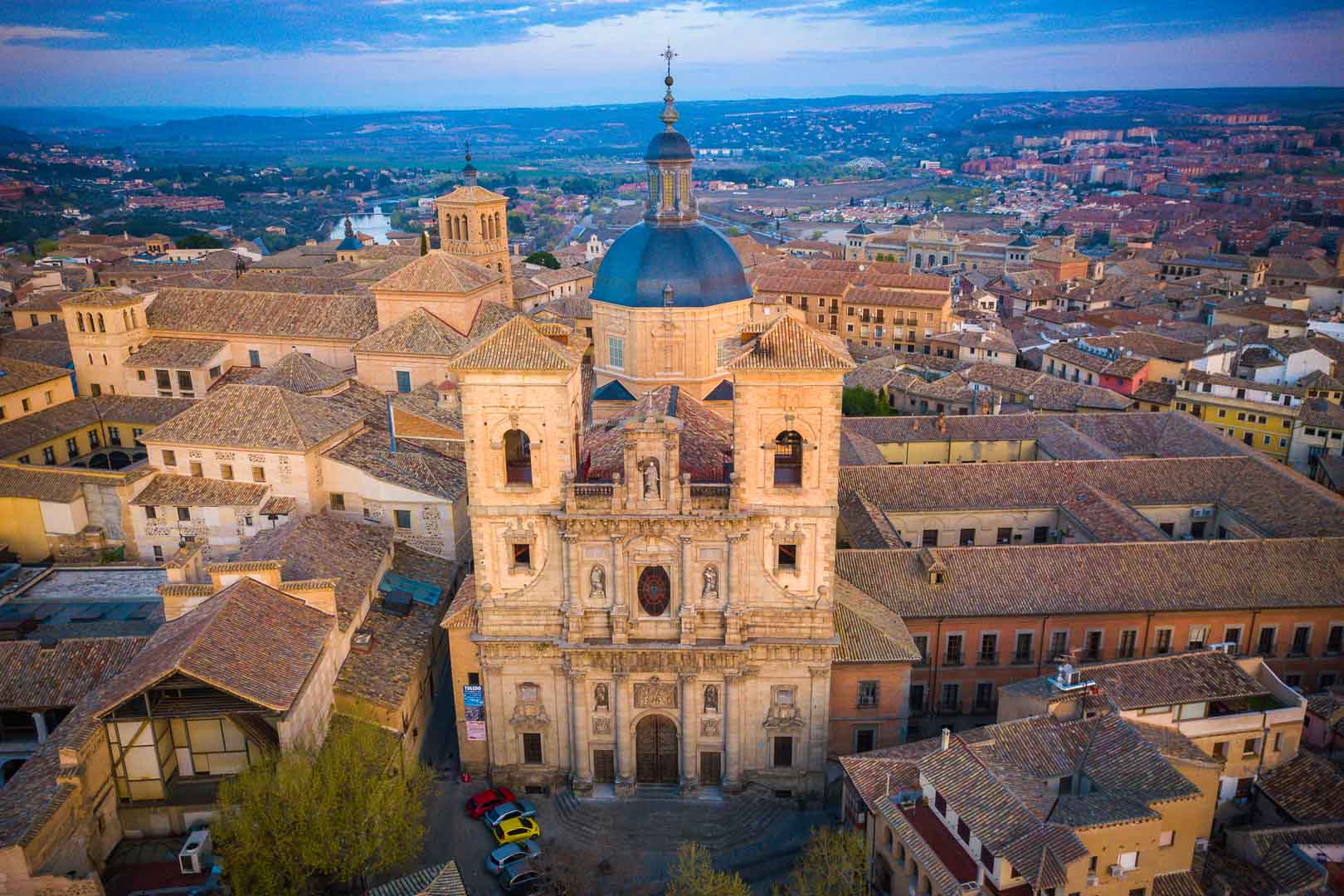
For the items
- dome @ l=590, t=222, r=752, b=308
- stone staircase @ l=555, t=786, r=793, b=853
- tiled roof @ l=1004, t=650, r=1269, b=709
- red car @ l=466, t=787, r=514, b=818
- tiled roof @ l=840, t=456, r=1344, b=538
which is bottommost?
stone staircase @ l=555, t=786, r=793, b=853

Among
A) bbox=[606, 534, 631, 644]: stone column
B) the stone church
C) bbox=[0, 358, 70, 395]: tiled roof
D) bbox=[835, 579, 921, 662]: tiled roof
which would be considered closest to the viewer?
the stone church

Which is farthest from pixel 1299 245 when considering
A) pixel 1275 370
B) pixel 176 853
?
pixel 176 853

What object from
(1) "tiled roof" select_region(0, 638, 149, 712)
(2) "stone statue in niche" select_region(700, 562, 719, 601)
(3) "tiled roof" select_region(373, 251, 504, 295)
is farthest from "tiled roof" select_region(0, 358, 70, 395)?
(2) "stone statue in niche" select_region(700, 562, 719, 601)

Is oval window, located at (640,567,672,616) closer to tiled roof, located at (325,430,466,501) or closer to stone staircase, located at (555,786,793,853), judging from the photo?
stone staircase, located at (555,786,793,853)

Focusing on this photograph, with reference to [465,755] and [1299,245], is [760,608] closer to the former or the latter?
[465,755]

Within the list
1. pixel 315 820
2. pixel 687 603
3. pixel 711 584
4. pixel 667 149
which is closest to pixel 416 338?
pixel 667 149
